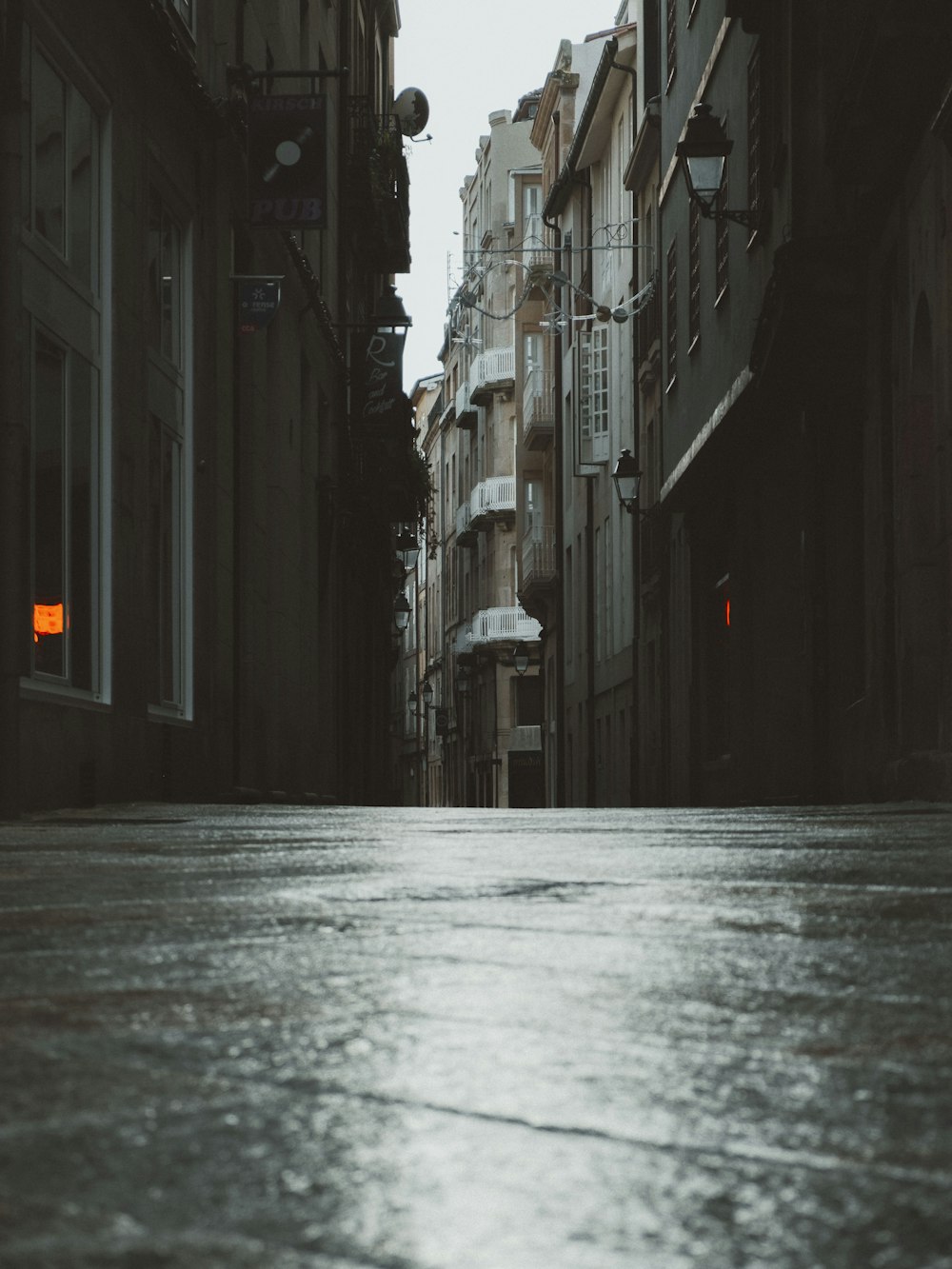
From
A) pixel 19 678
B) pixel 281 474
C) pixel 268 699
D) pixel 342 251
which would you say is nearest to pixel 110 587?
pixel 19 678

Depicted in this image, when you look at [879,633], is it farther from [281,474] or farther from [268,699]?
[281,474]

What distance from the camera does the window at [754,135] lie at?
17953mm

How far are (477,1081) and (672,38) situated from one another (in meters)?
25.7

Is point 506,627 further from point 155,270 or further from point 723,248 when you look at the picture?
point 155,270

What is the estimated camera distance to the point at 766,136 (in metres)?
17.7

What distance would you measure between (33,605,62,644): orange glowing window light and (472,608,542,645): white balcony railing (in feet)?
Answer: 177

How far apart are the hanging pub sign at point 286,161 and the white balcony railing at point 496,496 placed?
48994 mm

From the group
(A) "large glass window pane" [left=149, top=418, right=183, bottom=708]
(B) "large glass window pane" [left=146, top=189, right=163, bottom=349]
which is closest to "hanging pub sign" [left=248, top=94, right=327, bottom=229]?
(B) "large glass window pane" [left=146, top=189, right=163, bottom=349]

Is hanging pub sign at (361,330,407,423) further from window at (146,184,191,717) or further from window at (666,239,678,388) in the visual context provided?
window at (146,184,191,717)

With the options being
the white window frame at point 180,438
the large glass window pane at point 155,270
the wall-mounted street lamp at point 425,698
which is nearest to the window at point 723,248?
the white window frame at point 180,438

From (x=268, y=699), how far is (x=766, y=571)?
4.77m

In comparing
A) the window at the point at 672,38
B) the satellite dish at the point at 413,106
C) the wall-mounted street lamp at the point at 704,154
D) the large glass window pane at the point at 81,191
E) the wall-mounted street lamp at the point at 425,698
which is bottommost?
the wall-mounted street lamp at the point at 425,698

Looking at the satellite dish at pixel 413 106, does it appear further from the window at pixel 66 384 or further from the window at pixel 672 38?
the window at pixel 66 384

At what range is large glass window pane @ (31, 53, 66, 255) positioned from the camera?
11.3m
